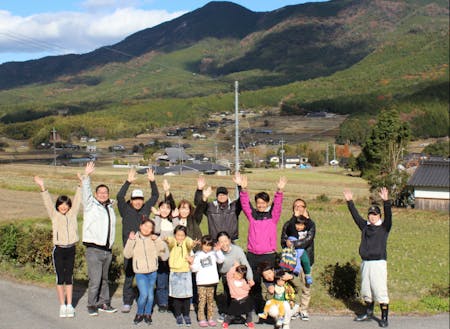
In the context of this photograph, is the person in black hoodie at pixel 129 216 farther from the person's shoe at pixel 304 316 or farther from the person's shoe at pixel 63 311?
the person's shoe at pixel 304 316

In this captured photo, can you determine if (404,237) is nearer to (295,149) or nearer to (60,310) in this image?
(60,310)

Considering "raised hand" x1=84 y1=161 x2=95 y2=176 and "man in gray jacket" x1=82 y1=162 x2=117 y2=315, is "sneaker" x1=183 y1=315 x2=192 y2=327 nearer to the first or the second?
"man in gray jacket" x1=82 y1=162 x2=117 y2=315

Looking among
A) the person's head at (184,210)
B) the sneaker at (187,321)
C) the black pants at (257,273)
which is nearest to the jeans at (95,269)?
the person's head at (184,210)

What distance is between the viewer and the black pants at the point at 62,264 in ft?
23.8

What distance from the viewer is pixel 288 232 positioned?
753 centimetres

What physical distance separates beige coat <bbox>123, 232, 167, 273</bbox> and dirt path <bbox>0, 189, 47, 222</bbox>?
64.9 feet

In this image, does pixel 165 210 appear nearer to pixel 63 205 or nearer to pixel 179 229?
pixel 179 229

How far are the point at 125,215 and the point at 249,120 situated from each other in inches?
4624

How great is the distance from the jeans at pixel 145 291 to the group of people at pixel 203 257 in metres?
0.01

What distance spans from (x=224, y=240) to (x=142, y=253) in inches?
41.6

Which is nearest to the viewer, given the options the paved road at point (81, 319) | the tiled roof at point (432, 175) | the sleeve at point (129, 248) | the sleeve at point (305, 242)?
the paved road at point (81, 319)

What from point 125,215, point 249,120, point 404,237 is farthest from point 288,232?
point 249,120

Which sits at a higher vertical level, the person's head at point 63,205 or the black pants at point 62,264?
the person's head at point 63,205

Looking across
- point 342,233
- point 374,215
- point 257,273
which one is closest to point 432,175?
point 342,233
